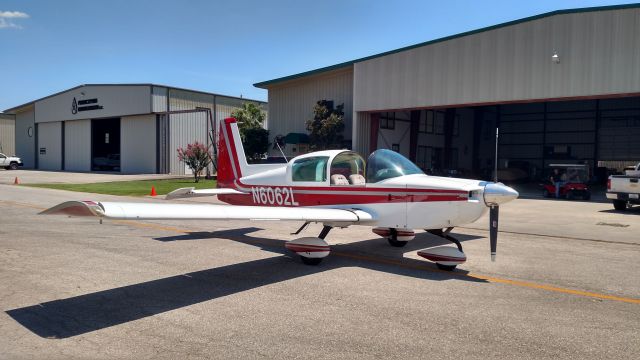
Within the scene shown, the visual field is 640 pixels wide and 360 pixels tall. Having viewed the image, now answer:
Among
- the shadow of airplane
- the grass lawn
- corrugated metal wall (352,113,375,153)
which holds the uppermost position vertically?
corrugated metal wall (352,113,375,153)

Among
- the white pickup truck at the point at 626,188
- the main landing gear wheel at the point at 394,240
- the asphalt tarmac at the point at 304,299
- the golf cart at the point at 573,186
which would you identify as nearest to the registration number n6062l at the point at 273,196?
the asphalt tarmac at the point at 304,299

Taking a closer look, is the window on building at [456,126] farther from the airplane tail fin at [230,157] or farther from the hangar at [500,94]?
the airplane tail fin at [230,157]

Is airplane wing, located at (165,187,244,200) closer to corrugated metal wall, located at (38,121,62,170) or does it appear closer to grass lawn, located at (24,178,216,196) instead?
grass lawn, located at (24,178,216,196)

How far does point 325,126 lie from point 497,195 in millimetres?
23426

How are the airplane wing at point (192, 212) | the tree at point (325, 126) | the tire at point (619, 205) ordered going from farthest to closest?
the tree at point (325, 126) → the tire at point (619, 205) → the airplane wing at point (192, 212)

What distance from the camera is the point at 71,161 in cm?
4950

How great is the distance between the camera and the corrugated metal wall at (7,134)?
61.2 meters

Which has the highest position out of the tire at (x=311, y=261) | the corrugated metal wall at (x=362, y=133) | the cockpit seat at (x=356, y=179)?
the corrugated metal wall at (x=362, y=133)

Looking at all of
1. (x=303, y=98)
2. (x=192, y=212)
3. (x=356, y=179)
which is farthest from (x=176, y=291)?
(x=303, y=98)

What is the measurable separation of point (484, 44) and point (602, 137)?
80.0 feet

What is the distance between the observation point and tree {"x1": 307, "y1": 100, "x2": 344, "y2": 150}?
1171 inches

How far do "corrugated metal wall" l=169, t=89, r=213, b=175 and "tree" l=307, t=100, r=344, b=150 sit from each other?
1434 centimetres

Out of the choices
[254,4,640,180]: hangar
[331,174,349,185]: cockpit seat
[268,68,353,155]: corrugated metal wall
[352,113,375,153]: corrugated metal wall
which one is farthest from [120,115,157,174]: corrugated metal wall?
[331,174,349,185]: cockpit seat

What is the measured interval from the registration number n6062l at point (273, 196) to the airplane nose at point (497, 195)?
3.41 metres
